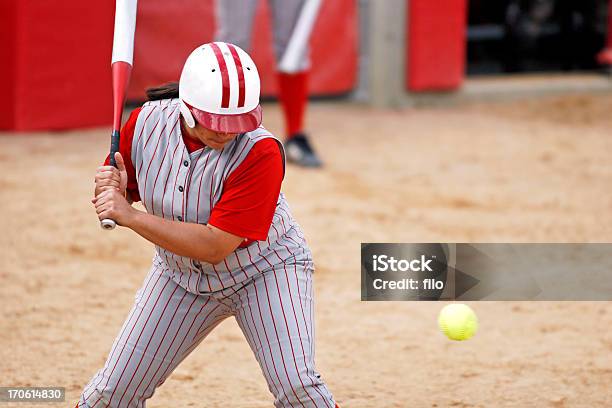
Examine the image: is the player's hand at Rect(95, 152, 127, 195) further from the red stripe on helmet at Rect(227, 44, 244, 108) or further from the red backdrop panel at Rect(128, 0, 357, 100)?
the red backdrop panel at Rect(128, 0, 357, 100)

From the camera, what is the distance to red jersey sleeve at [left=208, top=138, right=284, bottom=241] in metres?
2.86

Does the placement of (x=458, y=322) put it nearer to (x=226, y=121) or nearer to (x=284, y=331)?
(x=284, y=331)

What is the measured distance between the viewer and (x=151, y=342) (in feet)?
9.87

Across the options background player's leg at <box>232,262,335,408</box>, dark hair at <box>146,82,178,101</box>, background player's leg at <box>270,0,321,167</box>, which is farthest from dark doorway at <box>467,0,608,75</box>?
background player's leg at <box>232,262,335,408</box>

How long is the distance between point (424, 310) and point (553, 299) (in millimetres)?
599

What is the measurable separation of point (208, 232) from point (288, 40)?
4110mm

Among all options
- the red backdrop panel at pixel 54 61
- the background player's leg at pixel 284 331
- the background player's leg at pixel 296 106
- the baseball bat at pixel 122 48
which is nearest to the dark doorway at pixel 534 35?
the background player's leg at pixel 296 106

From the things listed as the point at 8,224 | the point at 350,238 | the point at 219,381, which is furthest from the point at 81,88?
the point at 219,381

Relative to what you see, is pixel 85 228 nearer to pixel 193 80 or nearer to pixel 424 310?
pixel 424 310

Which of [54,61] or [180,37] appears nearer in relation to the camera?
[54,61]

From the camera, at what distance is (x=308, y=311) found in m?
3.05

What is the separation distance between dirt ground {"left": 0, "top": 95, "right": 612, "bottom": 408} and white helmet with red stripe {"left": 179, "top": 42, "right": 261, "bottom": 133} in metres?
1.24

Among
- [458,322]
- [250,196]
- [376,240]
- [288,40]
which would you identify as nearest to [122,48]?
[250,196]

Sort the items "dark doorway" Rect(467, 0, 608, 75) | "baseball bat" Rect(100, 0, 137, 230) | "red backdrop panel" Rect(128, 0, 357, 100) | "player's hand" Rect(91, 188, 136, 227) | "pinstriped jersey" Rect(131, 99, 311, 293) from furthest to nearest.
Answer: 1. "dark doorway" Rect(467, 0, 608, 75)
2. "red backdrop panel" Rect(128, 0, 357, 100)
3. "baseball bat" Rect(100, 0, 137, 230)
4. "pinstriped jersey" Rect(131, 99, 311, 293)
5. "player's hand" Rect(91, 188, 136, 227)
